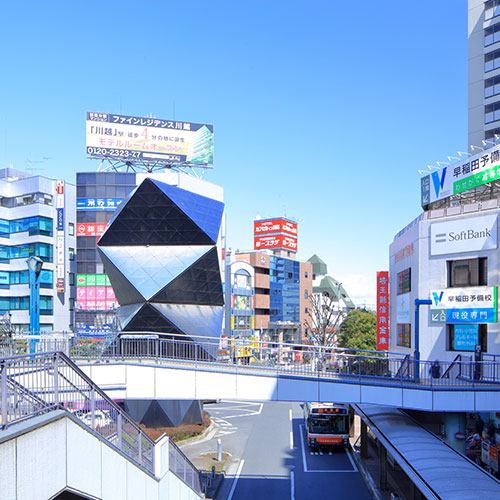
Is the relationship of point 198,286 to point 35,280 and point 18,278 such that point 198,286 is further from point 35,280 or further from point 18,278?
point 18,278

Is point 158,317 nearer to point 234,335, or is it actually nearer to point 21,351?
point 21,351

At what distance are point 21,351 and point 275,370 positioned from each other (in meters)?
9.83

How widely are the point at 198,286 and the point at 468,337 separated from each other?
1351cm

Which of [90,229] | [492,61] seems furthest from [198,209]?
[492,61]

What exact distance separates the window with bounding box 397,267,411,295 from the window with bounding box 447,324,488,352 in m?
4.33

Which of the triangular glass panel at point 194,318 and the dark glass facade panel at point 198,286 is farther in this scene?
the dark glass facade panel at point 198,286

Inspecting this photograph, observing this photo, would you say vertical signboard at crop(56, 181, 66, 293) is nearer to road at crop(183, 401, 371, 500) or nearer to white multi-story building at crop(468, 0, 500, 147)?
road at crop(183, 401, 371, 500)

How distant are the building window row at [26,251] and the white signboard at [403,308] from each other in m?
37.4

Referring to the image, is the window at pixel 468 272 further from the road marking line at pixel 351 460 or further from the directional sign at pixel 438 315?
the road marking line at pixel 351 460

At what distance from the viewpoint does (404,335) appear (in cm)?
2938

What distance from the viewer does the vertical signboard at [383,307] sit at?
115 ft

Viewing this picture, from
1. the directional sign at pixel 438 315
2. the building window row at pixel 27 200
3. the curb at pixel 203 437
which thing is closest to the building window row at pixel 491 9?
the directional sign at pixel 438 315

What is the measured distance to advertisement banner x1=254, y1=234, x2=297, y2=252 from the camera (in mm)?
85375

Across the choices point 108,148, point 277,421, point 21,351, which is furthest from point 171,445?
point 108,148
